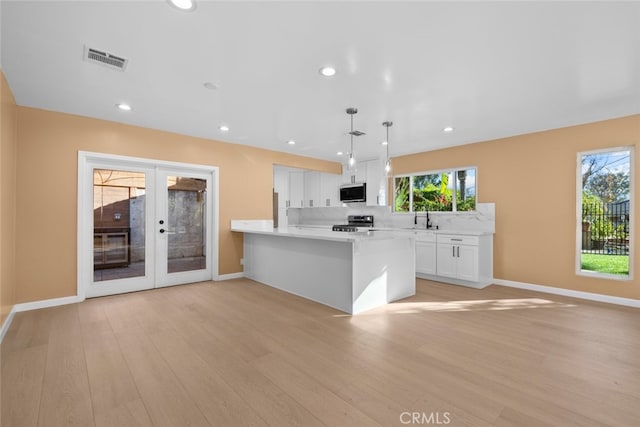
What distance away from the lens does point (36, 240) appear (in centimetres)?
362

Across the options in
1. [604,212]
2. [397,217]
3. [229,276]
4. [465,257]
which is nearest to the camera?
[604,212]

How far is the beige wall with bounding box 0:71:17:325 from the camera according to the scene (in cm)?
280

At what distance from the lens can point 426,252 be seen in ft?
17.5

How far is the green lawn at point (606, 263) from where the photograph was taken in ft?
13.6

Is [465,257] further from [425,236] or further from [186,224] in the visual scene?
[186,224]

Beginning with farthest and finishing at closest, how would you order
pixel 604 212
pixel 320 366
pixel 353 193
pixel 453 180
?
pixel 353 193, pixel 453 180, pixel 604 212, pixel 320 366

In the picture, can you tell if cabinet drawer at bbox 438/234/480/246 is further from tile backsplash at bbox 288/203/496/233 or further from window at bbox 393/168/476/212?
window at bbox 393/168/476/212

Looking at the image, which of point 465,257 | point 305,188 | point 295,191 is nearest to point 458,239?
point 465,257

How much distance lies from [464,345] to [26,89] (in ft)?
16.4

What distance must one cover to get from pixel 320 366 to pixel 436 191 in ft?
15.5

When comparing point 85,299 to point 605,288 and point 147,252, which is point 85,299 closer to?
point 147,252

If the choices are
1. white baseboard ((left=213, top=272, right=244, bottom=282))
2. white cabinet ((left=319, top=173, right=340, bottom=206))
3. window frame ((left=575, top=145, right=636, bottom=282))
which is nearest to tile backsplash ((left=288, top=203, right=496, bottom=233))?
white cabinet ((left=319, top=173, right=340, bottom=206))

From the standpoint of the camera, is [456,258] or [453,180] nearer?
[456,258]

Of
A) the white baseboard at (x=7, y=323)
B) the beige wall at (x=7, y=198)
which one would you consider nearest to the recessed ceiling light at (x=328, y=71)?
the beige wall at (x=7, y=198)
